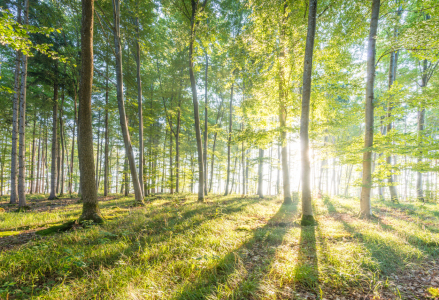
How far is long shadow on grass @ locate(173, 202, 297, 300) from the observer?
7.96 ft

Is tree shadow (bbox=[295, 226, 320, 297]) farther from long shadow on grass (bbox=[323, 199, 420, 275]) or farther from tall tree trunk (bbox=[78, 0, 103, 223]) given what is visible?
tall tree trunk (bbox=[78, 0, 103, 223])

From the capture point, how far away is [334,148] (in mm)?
8461

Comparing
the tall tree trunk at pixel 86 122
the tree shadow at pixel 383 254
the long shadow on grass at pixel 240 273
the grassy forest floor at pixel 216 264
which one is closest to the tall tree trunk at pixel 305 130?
the grassy forest floor at pixel 216 264

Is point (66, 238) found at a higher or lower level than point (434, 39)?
lower

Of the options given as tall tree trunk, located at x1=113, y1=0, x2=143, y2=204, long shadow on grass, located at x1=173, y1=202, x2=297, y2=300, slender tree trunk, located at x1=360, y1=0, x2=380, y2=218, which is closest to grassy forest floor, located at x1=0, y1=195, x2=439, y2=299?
long shadow on grass, located at x1=173, y1=202, x2=297, y2=300

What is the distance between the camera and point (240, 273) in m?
2.89

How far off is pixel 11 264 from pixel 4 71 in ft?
67.3

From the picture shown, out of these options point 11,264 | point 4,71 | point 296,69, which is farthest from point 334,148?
point 4,71

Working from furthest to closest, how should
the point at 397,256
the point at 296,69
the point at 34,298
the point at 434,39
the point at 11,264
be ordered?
the point at 296,69
the point at 434,39
the point at 397,256
the point at 11,264
the point at 34,298

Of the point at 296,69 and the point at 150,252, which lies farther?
the point at 296,69

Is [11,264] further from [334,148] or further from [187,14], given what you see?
[187,14]

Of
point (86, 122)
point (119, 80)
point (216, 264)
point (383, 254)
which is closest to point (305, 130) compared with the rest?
point (383, 254)

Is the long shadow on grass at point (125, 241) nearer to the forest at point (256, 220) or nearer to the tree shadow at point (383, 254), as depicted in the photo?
the forest at point (256, 220)

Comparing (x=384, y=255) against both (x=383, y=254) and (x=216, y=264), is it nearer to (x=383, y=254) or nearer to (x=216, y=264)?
(x=383, y=254)
